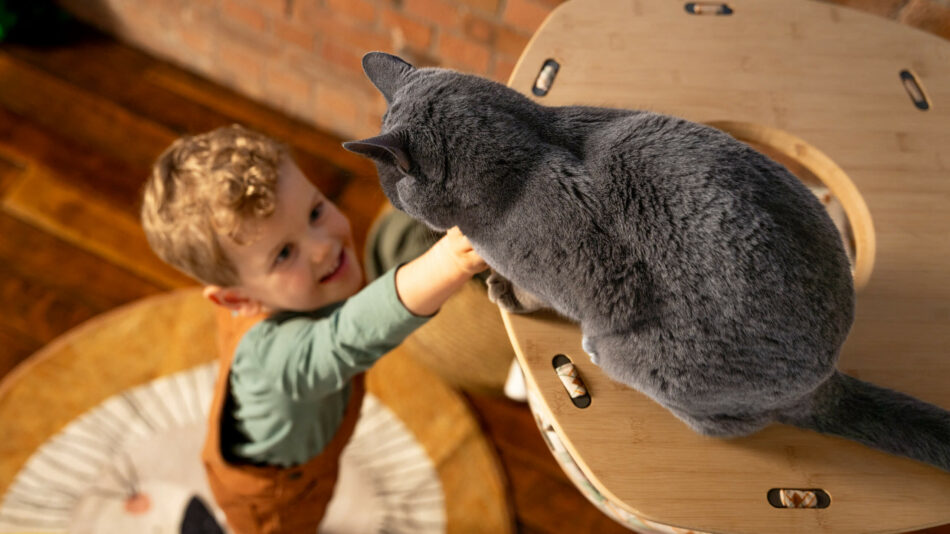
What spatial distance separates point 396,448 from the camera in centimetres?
134

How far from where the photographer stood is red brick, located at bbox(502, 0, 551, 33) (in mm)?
1164

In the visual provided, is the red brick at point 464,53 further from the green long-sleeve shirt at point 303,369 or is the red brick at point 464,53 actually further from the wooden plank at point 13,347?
the wooden plank at point 13,347

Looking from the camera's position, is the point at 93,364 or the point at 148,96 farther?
the point at 148,96

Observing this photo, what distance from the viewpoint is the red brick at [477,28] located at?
125cm

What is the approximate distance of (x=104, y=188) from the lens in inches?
63.0

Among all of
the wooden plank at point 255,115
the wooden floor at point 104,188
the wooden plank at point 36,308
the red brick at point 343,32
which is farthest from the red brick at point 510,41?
the wooden plank at point 36,308

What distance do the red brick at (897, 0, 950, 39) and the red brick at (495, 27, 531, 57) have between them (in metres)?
0.63

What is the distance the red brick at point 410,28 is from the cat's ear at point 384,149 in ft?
2.73

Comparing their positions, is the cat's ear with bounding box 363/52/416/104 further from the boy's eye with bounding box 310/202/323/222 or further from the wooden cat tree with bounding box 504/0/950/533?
the boy's eye with bounding box 310/202/323/222

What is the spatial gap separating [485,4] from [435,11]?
0.40 ft

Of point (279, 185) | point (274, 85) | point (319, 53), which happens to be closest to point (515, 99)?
point (279, 185)

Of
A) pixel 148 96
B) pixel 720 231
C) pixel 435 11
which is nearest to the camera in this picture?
pixel 720 231

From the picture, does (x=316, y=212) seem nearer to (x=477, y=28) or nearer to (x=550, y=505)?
(x=477, y=28)

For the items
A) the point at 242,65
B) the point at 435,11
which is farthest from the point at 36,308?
the point at 435,11
